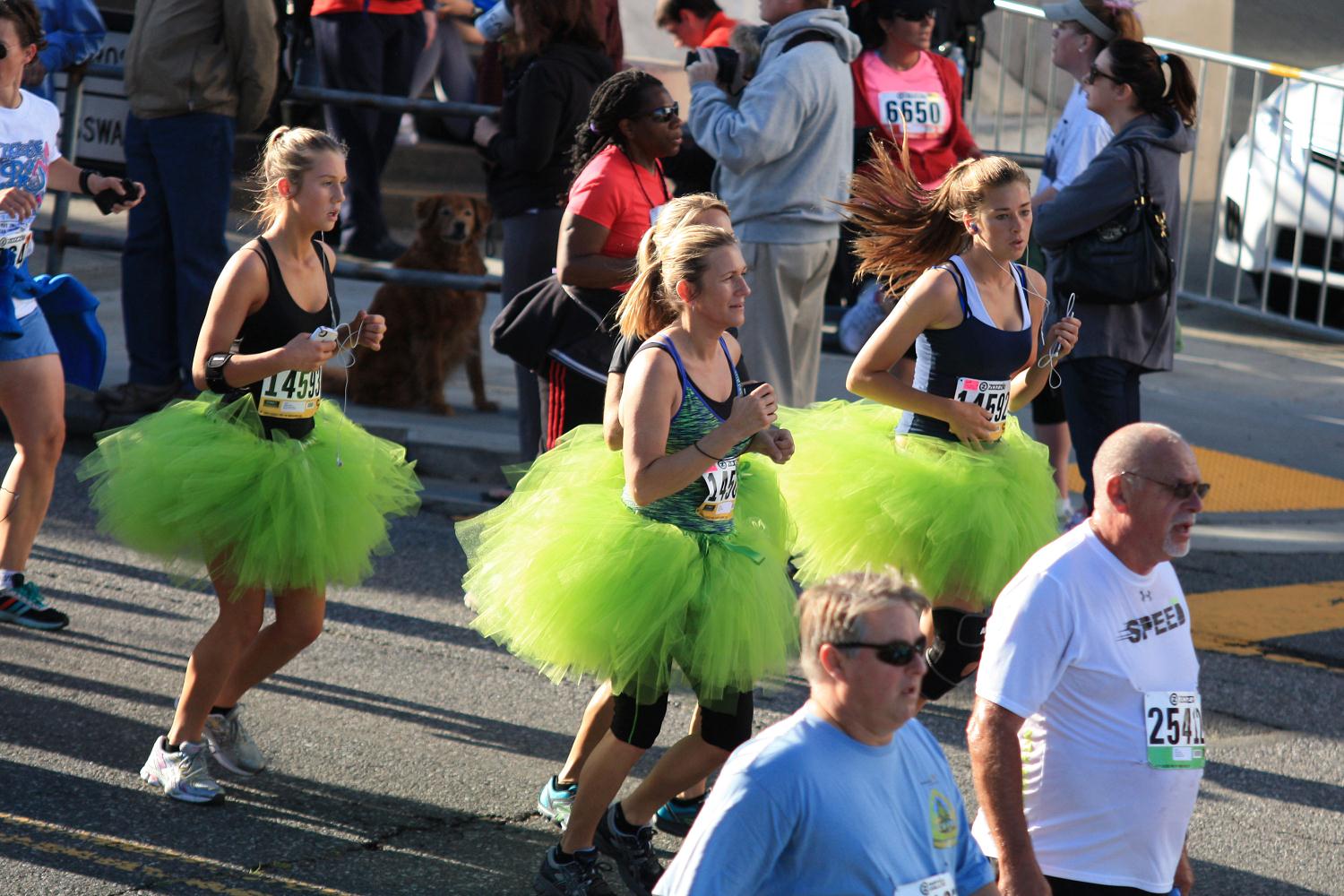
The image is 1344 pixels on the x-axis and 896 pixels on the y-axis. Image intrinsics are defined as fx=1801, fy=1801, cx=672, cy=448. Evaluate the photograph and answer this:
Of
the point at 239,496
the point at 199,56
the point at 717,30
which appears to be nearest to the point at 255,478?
the point at 239,496

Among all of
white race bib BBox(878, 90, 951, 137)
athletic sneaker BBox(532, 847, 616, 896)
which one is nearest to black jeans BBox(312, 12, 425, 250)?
white race bib BBox(878, 90, 951, 137)

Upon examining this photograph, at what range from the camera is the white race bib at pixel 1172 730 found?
11.8ft

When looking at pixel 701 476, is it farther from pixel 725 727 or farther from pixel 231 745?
pixel 231 745

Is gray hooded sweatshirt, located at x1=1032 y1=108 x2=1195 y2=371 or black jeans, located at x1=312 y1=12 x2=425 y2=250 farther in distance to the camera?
black jeans, located at x1=312 y1=12 x2=425 y2=250

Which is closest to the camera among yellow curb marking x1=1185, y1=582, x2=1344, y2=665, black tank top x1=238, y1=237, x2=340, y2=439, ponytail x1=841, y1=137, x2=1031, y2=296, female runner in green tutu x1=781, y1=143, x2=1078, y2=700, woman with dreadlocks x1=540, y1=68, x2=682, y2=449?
black tank top x1=238, y1=237, x2=340, y2=439

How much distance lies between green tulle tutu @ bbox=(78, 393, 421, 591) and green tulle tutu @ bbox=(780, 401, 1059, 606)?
136 cm

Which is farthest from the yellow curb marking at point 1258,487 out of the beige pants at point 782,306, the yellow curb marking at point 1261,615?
the beige pants at point 782,306

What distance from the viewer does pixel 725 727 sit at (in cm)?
458

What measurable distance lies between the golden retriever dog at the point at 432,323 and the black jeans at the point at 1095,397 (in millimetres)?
3581

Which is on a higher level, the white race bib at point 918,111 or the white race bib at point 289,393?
the white race bib at point 918,111

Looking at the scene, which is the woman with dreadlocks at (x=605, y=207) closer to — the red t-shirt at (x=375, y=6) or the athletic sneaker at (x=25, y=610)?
the athletic sneaker at (x=25, y=610)

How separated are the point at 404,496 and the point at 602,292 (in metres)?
1.20

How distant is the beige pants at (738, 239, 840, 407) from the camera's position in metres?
7.90

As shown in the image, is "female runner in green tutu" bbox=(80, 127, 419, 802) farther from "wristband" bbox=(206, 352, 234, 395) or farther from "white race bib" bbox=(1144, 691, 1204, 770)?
"white race bib" bbox=(1144, 691, 1204, 770)
